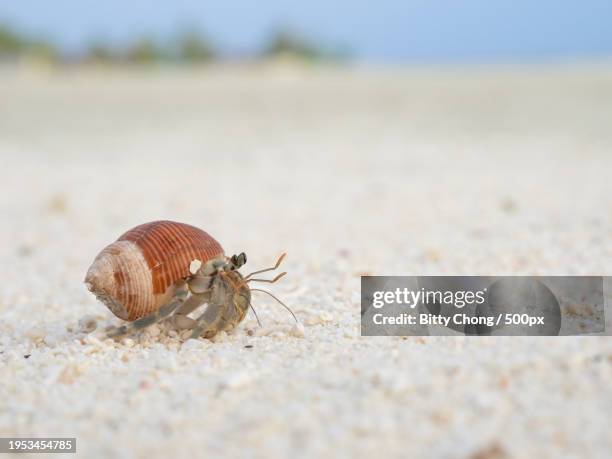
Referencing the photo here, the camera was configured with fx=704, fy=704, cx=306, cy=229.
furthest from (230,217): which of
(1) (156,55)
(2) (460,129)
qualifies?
(1) (156,55)

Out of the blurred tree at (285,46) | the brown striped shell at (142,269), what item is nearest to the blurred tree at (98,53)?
the blurred tree at (285,46)

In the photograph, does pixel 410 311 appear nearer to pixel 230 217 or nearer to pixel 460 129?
pixel 230 217

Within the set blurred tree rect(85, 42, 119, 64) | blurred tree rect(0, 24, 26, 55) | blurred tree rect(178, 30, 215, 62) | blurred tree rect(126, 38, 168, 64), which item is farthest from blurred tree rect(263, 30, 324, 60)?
blurred tree rect(0, 24, 26, 55)

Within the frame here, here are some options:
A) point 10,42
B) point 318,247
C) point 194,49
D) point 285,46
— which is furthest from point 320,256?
point 10,42

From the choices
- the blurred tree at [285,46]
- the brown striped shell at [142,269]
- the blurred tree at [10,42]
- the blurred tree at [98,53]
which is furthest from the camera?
the blurred tree at [10,42]

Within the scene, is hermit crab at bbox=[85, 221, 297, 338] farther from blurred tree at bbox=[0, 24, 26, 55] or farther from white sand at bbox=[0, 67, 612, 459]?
blurred tree at bbox=[0, 24, 26, 55]

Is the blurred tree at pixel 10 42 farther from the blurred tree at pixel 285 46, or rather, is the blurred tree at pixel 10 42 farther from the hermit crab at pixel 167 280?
the hermit crab at pixel 167 280

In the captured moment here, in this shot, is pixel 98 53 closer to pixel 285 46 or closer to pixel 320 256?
pixel 285 46

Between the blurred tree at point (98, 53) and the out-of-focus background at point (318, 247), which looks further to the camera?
the blurred tree at point (98, 53)
